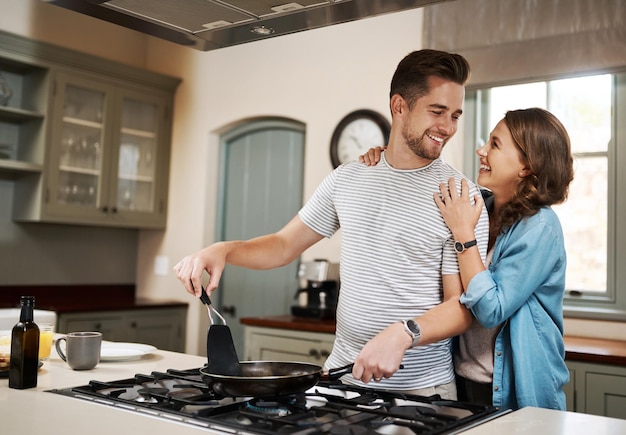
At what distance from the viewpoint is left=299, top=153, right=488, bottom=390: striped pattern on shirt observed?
5.90 ft

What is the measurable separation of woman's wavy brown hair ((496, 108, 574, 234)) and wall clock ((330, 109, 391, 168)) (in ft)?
6.51

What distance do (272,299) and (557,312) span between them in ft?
9.24

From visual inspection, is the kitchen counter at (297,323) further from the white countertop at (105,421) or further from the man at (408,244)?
the white countertop at (105,421)

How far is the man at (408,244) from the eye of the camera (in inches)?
70.0

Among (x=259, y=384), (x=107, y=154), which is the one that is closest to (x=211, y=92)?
(x=107, y=154)

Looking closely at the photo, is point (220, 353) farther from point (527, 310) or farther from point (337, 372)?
point (527, 310)

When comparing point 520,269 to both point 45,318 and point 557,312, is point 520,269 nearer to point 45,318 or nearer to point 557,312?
point 557,312

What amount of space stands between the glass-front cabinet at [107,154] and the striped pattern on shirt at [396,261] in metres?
2.91

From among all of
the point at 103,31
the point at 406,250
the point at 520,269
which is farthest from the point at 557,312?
the point at 103,31

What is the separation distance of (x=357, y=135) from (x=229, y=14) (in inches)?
91.1

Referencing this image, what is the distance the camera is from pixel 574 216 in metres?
3.46

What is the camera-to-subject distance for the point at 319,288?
12.0ft

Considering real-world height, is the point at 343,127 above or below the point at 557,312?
above

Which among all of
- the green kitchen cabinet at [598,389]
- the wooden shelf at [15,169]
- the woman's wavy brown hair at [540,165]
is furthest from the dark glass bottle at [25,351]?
the wooden shelf at [15,169]
